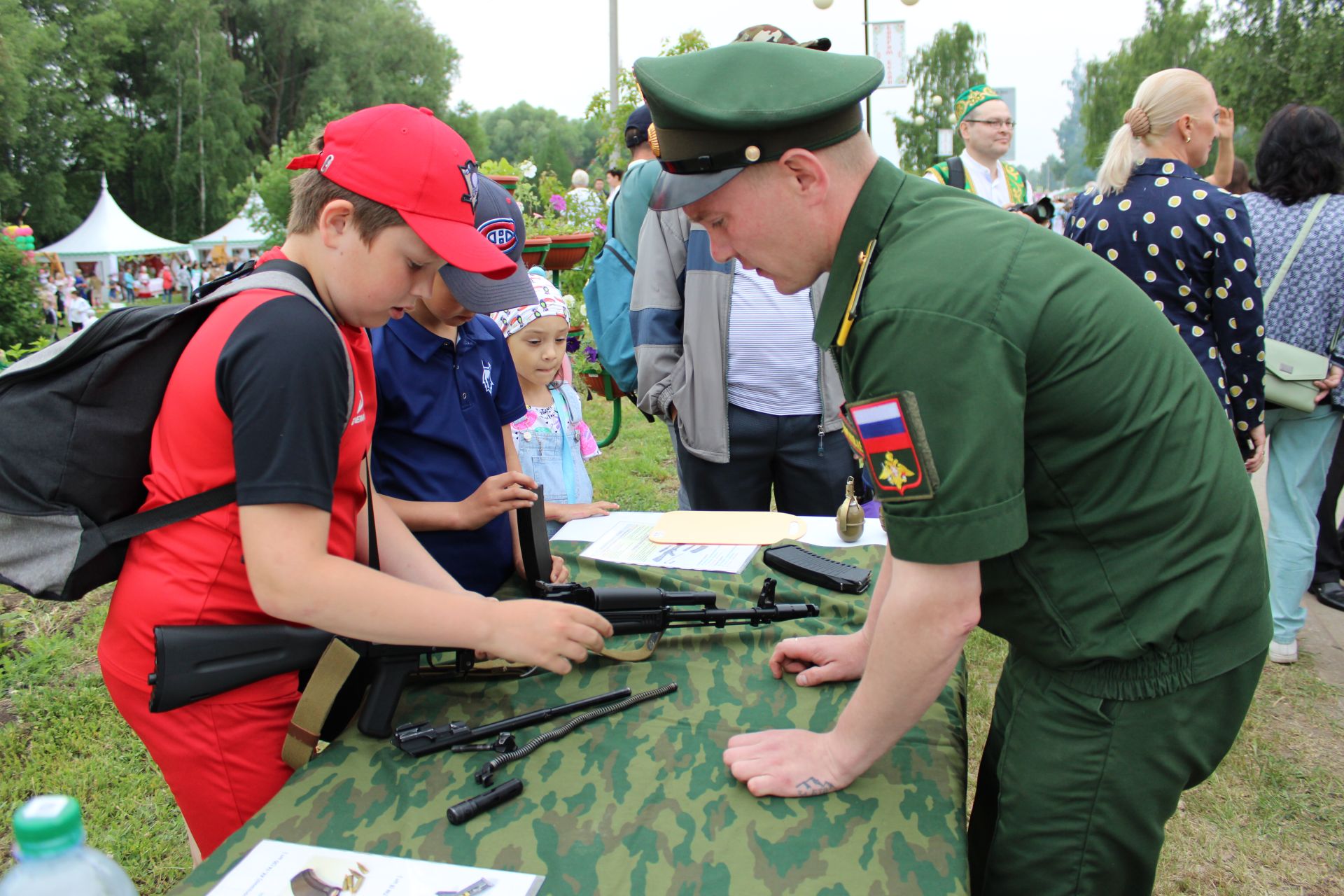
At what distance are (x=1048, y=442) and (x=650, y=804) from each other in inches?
30.6

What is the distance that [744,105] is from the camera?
121cm

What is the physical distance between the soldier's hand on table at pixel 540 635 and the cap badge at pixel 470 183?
2.21ft

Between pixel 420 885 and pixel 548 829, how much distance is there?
0.19 m

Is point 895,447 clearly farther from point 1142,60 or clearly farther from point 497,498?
point 1142,60

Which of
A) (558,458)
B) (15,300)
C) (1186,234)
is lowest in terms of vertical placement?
(15,300)

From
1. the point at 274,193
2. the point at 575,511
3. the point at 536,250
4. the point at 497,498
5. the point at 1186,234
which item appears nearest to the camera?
the point at 497,498

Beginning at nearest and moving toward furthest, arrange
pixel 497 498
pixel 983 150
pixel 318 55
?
pixel 497 498, pixel 983 150, pixel 318 55

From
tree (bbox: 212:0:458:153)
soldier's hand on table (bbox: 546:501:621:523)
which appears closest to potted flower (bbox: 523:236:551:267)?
soldier's hand on table (bbox: 546:501:621:523)

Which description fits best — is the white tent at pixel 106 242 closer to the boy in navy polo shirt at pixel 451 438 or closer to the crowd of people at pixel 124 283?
the crowd of people at pixel 124 283

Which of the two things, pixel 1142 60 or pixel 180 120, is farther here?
pixel 180 120

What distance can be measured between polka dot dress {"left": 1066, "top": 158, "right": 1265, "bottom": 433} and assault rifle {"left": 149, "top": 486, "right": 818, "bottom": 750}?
1.99m

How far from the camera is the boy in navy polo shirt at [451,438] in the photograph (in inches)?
80.0

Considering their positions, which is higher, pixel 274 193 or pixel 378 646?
pixel 378 646

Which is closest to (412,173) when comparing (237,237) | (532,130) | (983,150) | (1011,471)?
(1011,471)
